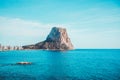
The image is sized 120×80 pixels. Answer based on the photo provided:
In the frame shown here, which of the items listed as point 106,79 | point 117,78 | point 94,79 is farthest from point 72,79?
point 117,78

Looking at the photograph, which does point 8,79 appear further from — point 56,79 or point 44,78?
point 56,79

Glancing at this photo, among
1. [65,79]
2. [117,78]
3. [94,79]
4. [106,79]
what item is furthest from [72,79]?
[117,78]

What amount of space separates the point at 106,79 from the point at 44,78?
18.2 meters

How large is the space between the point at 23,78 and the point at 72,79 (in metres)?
14.5

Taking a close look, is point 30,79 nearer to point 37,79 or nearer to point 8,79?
point 37,79

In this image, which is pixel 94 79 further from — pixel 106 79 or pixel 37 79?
pixel 37 79

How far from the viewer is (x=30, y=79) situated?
52688 mm

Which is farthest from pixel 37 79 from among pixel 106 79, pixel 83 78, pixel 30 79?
pixel 106 79

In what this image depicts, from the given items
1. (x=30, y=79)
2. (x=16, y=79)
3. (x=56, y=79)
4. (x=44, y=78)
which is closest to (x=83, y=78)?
(x=56, y=79)

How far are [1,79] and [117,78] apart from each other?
111 ft

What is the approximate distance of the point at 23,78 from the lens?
2120 inches

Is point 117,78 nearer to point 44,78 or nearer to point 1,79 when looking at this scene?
point 44,78

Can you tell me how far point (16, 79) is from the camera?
52250 mm

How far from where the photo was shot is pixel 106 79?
52844mm
